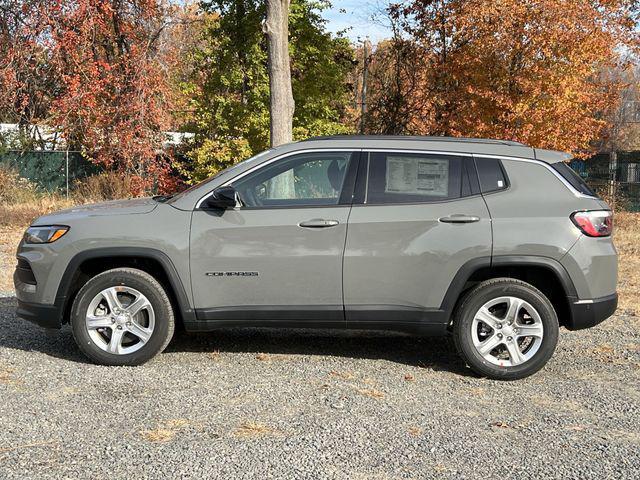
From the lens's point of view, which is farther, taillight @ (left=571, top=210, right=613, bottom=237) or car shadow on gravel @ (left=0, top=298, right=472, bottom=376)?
car shadow on gravel @ (left=0, top=298, right=472, bottom=376)

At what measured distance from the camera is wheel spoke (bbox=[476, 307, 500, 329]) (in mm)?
5574

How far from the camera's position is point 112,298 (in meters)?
5.77

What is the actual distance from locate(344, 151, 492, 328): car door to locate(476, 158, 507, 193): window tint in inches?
2.4

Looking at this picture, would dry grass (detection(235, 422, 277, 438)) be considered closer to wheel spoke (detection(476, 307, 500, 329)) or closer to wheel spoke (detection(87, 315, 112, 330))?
wheel spoke (detection(87, 315, 112, 330))

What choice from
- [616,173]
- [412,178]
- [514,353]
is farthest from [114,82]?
[514,353]

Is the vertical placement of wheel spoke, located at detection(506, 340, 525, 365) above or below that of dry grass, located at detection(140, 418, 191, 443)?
above

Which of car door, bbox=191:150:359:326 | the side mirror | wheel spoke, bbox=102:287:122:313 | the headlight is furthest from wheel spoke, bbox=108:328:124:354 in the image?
the side mirror

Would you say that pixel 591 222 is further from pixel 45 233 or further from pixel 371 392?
pixel 45 233

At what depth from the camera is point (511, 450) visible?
4156mm

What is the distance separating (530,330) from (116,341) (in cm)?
319

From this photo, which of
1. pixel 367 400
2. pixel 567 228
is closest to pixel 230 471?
pixel 367 400

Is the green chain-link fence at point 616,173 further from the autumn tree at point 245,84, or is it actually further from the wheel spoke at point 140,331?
the wheel spoke at point 140,331

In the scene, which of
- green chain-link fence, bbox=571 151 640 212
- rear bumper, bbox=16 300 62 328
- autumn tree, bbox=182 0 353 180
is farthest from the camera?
green chain-link fence, bbox=571 151 640 212

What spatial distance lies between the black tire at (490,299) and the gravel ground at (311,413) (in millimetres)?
122
